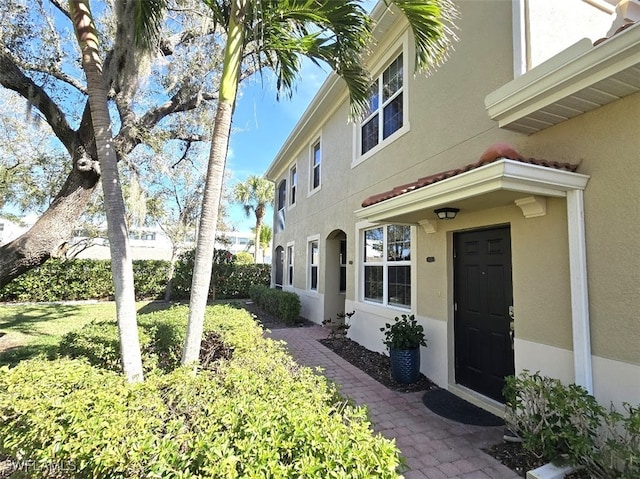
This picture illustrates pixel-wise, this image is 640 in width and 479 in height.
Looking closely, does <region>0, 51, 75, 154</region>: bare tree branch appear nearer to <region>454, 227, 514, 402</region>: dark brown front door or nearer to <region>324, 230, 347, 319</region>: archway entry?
<region>324, 230, 347, 319</region>: archway entry

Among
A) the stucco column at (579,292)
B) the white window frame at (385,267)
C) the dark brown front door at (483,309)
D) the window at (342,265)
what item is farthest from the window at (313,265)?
the stucco column at (579,292)

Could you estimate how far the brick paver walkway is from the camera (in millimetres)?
3236

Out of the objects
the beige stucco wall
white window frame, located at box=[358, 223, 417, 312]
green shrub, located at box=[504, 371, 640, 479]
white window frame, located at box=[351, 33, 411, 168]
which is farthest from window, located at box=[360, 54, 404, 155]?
green shrub, located at box=[504, 371, 640, 479]

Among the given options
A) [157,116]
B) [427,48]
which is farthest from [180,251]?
[427,48]

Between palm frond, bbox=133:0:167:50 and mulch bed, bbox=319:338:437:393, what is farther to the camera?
mulch bed, bbox=319:338:437:393

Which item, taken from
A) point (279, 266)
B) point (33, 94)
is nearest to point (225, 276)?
point (279, 266)

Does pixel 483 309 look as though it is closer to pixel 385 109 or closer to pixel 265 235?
pixel 385 109

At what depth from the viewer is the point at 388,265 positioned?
7.18m

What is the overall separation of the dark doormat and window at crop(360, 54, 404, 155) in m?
5.08

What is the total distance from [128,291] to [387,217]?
3.72 metres

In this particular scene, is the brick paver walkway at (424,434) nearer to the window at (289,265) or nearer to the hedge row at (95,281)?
the window at (289,265)

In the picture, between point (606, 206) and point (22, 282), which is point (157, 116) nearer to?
point (606, 206)

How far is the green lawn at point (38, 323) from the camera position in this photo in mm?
6884

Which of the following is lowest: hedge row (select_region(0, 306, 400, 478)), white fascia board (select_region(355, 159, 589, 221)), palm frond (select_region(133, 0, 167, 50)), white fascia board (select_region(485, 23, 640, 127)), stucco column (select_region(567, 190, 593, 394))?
hedge row (select_region(0, 306, 400, 478))
